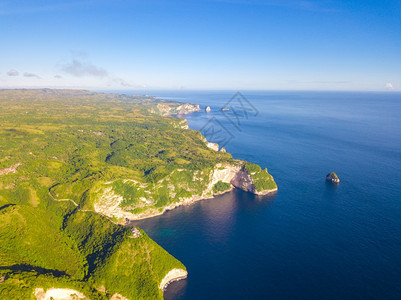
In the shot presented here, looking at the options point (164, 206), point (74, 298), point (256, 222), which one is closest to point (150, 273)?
point (74, 298)

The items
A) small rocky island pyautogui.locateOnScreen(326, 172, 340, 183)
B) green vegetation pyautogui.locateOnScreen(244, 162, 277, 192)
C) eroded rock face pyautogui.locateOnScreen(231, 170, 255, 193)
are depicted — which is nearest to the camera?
green vegetation pyautogui.locateOnScreen(244, 162, 277, 192)

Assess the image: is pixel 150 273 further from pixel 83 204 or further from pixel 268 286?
pixel 83 204

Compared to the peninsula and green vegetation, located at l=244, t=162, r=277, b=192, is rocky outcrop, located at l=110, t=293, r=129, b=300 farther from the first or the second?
green vegetation, located at l=244, t=162, r=277, b=192

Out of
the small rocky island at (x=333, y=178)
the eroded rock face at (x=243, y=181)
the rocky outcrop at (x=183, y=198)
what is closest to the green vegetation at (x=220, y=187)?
the rocky outcrop at (x=183, y=198)

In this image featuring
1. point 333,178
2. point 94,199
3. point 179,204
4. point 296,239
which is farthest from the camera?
point 333,178

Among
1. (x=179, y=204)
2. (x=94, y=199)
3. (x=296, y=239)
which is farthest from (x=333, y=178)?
(x=94, y=199)

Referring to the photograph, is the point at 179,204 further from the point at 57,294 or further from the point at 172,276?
the point at 57,294

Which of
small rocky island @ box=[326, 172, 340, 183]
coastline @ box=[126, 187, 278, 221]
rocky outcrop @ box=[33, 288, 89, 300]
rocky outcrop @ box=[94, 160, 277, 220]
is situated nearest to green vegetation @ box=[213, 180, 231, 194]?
rocky outcrop @ box=[94, 160, 277, 220]
